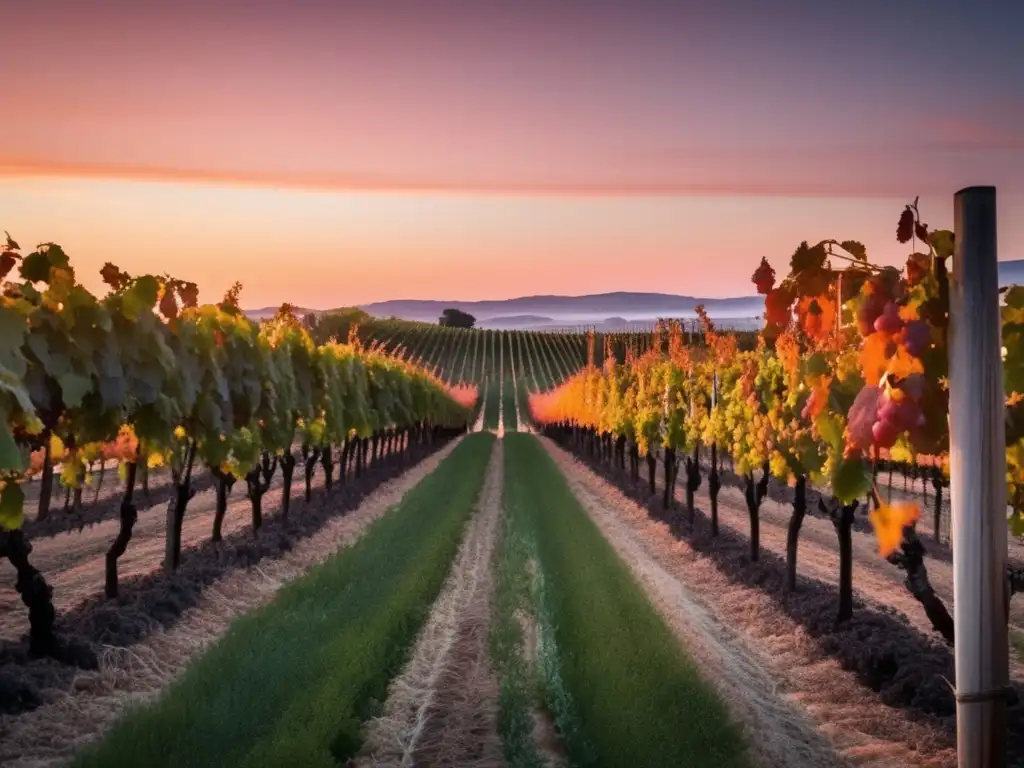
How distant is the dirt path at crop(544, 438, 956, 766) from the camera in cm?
796

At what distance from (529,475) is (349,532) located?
556 inches

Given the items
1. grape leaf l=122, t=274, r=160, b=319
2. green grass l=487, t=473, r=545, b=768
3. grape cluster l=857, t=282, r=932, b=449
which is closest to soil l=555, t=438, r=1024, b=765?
green grass l=487, t=473, r=545, b=768

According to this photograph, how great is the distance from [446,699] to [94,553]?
35.0 feet

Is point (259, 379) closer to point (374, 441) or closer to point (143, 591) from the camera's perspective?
point (143, 591)

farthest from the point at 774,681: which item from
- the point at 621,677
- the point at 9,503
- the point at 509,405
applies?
the point at 509,405

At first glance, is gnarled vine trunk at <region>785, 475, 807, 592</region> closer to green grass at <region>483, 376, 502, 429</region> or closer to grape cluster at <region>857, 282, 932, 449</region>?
grape cluster at <region>857, 282, 932, 449</region>

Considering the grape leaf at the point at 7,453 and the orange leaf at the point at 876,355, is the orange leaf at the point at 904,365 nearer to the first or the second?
the orange leaf at the point at 876,355

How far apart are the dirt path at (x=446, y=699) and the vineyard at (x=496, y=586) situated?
0.04 meters

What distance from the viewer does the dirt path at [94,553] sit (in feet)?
43.2

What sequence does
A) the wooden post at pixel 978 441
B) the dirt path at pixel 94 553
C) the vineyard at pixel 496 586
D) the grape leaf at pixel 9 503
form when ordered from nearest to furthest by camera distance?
1. the wooden post at pixel 978 441
2. the vineyard at pixel 496 586
3. the grape leaf at pixel 9 503
4. the dirt path at pixel 94 553

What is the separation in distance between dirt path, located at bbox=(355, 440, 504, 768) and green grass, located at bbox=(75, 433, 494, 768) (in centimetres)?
20

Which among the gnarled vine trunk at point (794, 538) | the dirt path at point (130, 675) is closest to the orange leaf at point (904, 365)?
the dirt path at point (130, 675)

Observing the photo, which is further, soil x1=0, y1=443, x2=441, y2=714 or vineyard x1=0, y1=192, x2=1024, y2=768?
soil x1=0, y1=443, x2=441, y2=714

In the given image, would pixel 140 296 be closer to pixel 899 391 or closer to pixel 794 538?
pixel 899 391
